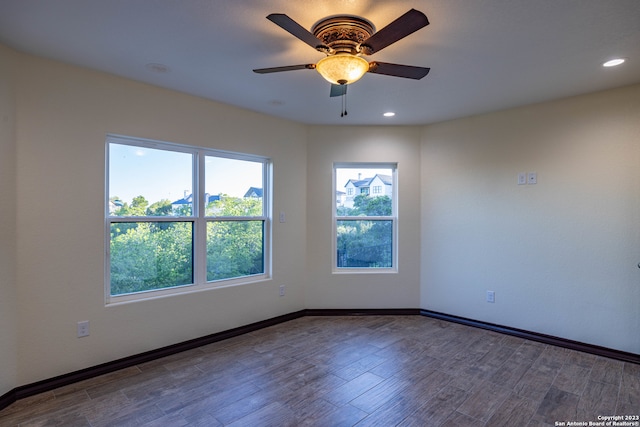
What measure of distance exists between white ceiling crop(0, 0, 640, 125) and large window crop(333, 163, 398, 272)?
1.23m

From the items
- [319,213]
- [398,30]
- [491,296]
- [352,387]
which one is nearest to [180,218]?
[319,213]

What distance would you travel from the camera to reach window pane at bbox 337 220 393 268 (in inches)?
173

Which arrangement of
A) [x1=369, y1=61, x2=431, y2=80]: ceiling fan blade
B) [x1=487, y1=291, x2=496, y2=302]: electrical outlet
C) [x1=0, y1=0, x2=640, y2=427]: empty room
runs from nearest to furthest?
[x1=369, y1=61, x2=431, y2=80]: ceiling fan blade < [x1=0, y1=0, x2=640, y2=427]: empty room < [x1=487, y1=291, x2=496, y2=302]: electrical outlet

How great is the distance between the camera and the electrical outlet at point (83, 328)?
261 centimetres

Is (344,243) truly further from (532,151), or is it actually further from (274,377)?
(532,151)

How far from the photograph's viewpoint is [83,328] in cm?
263

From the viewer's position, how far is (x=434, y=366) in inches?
112

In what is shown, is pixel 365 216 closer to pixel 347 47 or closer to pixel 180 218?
pixel 180 218

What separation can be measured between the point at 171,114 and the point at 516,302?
401 cm

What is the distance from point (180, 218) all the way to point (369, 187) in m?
2.35

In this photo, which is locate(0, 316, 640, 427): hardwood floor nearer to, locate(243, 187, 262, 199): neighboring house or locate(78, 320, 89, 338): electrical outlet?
locate(78, 320, 89, 338): electrical outlet

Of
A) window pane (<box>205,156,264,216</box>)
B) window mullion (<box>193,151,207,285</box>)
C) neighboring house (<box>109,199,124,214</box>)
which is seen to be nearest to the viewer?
neighboring house (<box>109,199,124,214</box>)

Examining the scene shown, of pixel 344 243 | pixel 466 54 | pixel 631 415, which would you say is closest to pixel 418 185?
pixel 344 243

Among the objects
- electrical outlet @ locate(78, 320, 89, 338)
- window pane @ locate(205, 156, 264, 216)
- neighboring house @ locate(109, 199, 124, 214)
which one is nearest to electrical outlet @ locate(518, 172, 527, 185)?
→ window pane @ locate(205, 156, 264, 216)
